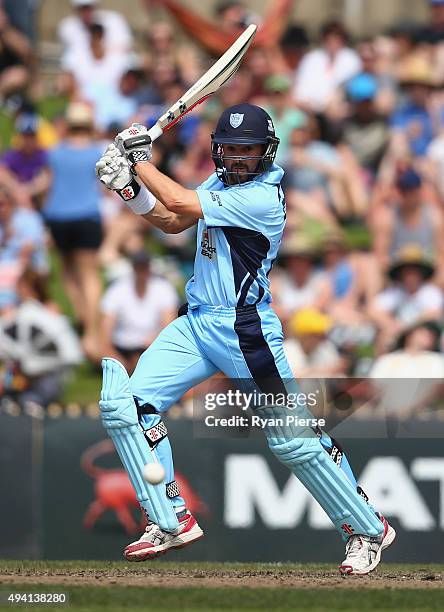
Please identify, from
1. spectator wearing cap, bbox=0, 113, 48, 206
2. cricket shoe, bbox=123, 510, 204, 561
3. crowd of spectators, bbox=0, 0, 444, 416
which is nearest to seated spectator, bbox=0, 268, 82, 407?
crowd of spectators, bbox=0, 0, 444, 416

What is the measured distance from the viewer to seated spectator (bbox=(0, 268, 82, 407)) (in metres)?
11.8

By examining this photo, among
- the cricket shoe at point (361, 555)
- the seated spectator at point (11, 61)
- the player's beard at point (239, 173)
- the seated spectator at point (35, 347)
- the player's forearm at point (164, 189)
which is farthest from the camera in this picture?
the seated spectator at point (11, 61)

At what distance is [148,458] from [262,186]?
4.96ft

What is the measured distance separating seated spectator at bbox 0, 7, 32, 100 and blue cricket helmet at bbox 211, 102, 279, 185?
8.11m

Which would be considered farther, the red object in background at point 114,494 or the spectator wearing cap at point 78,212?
the spectator wearing cap at point 78,212

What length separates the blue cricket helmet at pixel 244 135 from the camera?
7.55 m

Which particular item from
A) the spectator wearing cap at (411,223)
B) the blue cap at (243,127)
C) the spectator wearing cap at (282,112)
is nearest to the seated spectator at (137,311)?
the spectator wearing cap at (282,112)

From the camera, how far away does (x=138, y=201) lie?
24.5 feet

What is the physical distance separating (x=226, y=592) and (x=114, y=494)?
332 cm

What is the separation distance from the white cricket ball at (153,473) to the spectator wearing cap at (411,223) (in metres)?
5.88

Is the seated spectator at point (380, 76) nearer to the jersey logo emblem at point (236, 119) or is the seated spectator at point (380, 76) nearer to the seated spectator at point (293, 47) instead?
the seated spectator at point (293, 47)

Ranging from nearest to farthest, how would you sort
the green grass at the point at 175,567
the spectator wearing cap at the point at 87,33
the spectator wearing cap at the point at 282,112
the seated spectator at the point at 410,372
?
the green grass at the point at 175,567
the seated spectator at the point at 410,372
the spectator wearing cap at the point at 282,112
the spectator wearing cap at the point at 87,33

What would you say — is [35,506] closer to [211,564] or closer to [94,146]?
[211,564]

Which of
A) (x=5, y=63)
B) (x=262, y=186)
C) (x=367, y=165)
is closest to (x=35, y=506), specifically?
(x=262, y=186)
